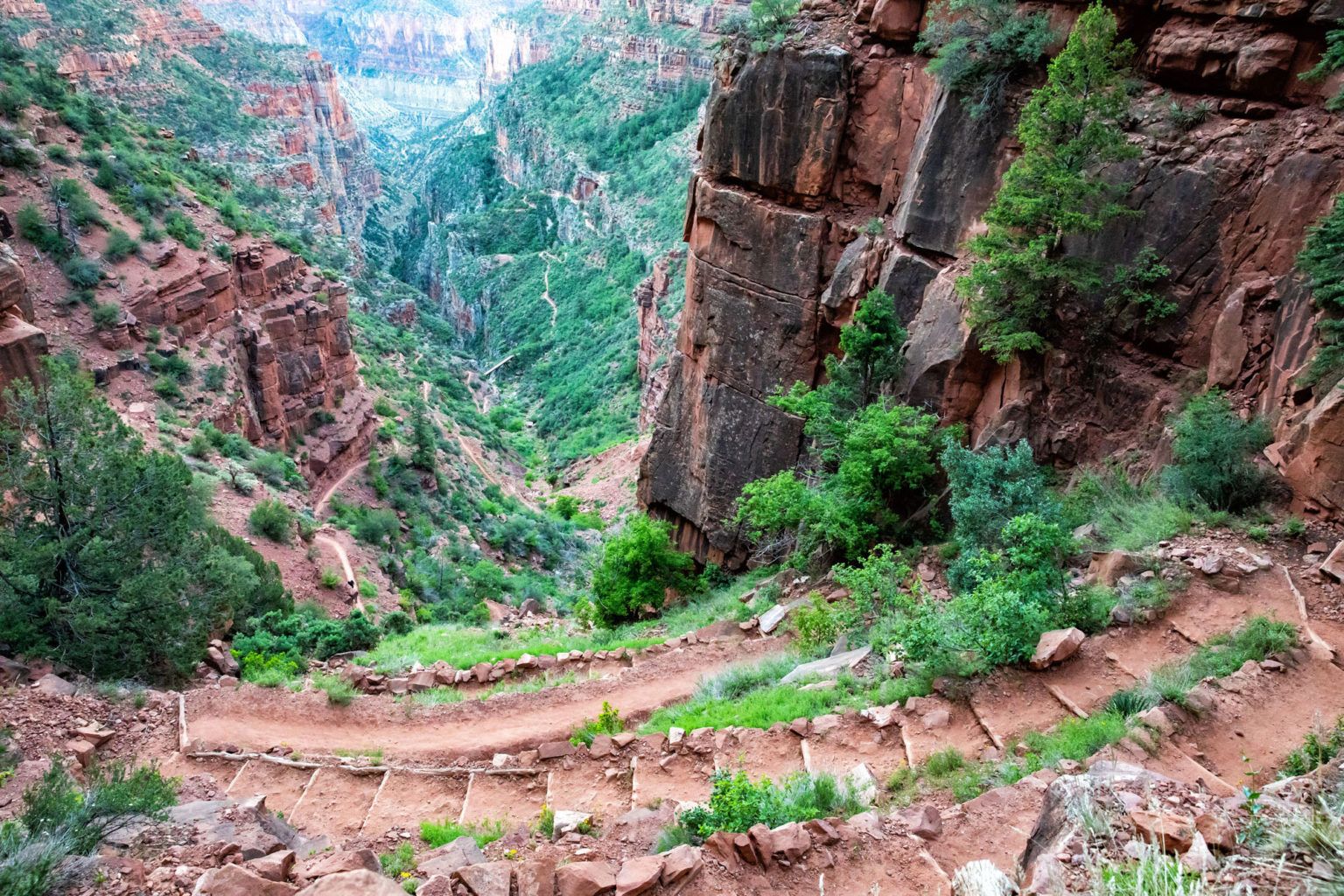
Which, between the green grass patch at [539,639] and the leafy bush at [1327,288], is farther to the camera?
the green grass patch at [539,639]

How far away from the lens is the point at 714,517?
71.8 feet

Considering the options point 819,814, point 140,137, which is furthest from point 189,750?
point 140,137

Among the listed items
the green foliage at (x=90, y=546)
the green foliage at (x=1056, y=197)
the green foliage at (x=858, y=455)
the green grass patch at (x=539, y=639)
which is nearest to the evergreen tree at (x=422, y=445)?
the green grass patch at (x=539, y=639)

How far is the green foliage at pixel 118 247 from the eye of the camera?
90.0 ft

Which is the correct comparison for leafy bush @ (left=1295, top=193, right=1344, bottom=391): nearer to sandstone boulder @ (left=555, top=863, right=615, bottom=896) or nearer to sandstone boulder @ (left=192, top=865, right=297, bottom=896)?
sandstone boulder @ (left=555, top=863, right=615, bottom=896)

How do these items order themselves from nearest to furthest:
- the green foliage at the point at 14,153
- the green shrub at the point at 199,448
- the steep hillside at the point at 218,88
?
the green shrub at the point at 199,448, the green foliage at the point at 14,153, the steep hillside at the point at 218,88

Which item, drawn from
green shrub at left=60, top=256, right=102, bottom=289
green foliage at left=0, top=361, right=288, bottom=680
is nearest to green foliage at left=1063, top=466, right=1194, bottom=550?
green foliage at left=0, top=361, right=288, bottom=680

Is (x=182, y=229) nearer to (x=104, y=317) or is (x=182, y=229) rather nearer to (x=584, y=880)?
(x=104, y=317)

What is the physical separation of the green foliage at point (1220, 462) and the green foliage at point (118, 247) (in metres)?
31.8

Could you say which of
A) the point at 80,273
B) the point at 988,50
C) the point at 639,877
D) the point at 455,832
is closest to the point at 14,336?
the point at 80,273

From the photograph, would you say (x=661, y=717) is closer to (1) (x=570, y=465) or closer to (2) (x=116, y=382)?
(2) (x=116, y=382)

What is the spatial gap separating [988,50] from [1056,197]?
444cm

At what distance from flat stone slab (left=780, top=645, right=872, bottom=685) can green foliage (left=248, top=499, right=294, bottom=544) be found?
55.5ft

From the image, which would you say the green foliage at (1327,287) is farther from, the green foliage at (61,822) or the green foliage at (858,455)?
the green foliage at (61,822)
